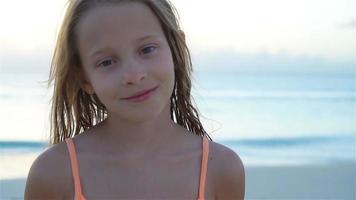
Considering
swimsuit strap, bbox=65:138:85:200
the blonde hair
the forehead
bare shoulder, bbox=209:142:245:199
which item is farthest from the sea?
the forehead

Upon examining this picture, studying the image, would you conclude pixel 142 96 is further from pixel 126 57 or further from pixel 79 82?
pixel 79 82

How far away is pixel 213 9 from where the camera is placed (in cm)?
1100

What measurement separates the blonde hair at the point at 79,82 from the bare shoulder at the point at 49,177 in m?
0.20

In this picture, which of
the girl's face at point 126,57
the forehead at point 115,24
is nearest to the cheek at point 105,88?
the girl's face at point 126,57

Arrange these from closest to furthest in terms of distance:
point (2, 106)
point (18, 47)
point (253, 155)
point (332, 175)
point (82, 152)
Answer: point (82, 152) → point (332, 175) → point (253, 155) → point (2, 106) → point (18, 47)

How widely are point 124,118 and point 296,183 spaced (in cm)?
504

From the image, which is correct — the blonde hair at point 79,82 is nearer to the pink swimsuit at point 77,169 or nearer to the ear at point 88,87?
the ear at point 88,87

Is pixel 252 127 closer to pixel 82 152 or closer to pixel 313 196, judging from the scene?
pixel 313 196

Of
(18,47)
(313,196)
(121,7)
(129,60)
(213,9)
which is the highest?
(213,9)

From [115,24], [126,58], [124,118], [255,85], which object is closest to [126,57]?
[126,58]

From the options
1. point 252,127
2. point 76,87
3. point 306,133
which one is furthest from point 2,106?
point 76,87

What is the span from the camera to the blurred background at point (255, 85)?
8.08 metres

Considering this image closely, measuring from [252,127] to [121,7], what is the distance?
801 cm

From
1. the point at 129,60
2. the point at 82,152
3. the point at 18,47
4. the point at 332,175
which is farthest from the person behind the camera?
the point at 18,47
